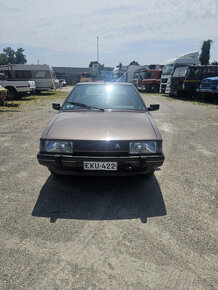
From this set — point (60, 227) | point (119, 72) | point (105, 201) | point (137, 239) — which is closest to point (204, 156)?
point (105, 201)

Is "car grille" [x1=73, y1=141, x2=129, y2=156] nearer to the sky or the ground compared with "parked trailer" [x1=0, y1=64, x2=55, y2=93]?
nearer to the ground

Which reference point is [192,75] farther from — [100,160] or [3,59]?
[3,59]

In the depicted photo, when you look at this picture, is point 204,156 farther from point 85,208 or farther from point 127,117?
point 85,208

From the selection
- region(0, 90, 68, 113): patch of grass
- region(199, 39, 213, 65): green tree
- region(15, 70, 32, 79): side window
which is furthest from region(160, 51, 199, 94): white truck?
region(199, 39, 213, 65): green tree

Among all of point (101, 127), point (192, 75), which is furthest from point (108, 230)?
point (192, 75)

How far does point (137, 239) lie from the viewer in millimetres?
2201

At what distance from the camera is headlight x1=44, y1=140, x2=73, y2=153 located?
8.89 feet

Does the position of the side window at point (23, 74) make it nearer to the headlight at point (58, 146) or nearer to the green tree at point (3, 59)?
the headlight at point (58, 146)

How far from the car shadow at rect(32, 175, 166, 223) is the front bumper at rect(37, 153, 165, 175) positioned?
0.42 m

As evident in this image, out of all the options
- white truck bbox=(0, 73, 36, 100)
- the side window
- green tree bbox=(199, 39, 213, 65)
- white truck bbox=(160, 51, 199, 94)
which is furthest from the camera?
green tree bbox=(199, 39, 213, 65)

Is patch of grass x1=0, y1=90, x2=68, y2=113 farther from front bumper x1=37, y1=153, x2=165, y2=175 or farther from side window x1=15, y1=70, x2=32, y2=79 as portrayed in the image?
front bumper x1=37, y1=153, x2=165, y2=175

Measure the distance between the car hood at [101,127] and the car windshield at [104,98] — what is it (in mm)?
324

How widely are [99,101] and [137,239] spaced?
242cm

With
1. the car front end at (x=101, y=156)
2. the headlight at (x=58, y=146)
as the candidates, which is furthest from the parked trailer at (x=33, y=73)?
the car front end at (x=101, y=156)
